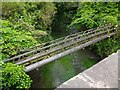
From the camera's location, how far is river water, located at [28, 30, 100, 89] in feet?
37.4

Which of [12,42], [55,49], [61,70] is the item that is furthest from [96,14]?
[12,42]

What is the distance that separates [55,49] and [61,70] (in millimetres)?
3105

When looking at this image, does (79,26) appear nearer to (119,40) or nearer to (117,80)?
(119,40)

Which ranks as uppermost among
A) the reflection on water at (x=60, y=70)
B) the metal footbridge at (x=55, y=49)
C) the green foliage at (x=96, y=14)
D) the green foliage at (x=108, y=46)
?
the green foliage at (x=96, y=14)

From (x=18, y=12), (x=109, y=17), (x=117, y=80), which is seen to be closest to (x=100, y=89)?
(x=117, y=80)

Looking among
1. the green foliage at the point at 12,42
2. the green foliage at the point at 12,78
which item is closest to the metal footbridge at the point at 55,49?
the green foliage at the point at 12,42

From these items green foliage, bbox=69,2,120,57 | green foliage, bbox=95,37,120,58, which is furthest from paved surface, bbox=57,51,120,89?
green foliage, bbox=95,37,120,58

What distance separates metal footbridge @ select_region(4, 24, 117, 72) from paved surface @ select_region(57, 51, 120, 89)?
579 cm

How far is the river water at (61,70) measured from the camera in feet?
37.4

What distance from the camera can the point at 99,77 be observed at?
199cm

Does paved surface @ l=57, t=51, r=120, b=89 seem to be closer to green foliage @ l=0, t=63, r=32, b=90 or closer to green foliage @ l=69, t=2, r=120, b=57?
green foliage @ l=0, t=63, r=32, b=90

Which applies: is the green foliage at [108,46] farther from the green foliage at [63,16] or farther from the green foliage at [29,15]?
the green foliage at [63,16]

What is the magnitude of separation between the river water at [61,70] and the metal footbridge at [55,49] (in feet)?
5.91

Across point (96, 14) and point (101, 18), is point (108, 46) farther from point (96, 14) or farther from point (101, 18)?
point (96, 14)
